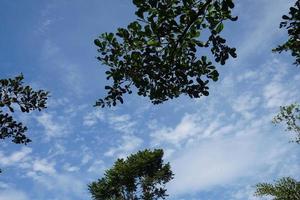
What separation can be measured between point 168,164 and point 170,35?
28.7m

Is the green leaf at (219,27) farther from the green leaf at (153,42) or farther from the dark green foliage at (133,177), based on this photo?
the dark green foliage at (133,177)

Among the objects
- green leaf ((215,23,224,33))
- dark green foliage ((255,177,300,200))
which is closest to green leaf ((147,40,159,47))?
green leaf ((215,23,224,33))

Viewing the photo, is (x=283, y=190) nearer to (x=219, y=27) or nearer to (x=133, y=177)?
(x=133, y=177)

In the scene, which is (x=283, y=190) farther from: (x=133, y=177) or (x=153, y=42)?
(x=153, y=42)

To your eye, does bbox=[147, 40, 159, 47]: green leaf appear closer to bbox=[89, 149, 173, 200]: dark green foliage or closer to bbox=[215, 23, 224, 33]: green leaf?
bbox=[215, 23, 224, 33]: green leaf

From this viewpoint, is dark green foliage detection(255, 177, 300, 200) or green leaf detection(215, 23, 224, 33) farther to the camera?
dark green foliage detection(255, 177, 300, 200)

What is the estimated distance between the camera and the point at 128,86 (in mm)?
5957

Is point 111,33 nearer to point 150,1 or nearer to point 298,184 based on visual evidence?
point 150,1

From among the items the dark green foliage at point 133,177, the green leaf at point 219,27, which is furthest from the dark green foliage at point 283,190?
the green leaf at point 219,27

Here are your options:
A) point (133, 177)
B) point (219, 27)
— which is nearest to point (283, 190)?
point (133, 177)

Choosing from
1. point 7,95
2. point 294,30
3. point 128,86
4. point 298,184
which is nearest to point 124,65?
point 128,86

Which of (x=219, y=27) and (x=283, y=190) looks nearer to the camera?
(x=219, y=27)

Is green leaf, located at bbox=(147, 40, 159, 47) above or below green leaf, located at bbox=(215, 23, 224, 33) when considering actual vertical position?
above

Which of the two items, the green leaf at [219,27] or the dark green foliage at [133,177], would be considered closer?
the green leaf at [219,27]
